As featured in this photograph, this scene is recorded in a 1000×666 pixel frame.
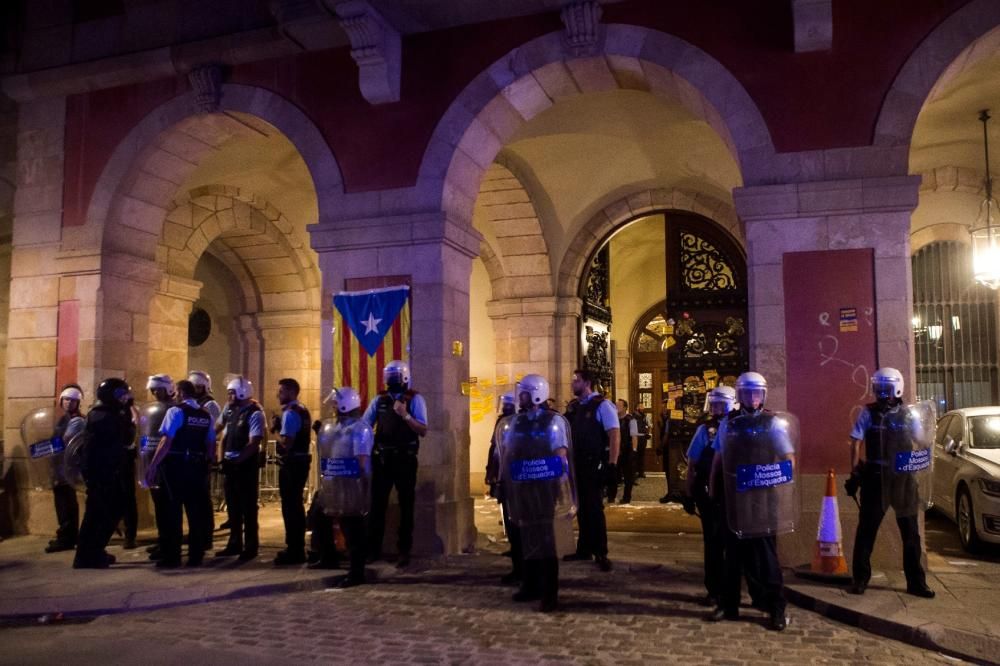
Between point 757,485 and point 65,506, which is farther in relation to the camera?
point 65,506

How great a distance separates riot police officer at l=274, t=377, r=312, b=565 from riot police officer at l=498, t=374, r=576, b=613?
2.33 metres

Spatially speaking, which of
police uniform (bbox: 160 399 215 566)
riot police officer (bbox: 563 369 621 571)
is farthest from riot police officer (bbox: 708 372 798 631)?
police uniform (bbox: 160 399 215 566)

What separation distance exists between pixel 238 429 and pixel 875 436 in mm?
5265

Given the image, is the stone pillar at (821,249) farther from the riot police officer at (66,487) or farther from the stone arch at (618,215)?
the riot police officer at (66,487)

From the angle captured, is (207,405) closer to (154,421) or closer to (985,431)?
(154,421)

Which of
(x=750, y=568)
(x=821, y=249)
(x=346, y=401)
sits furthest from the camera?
(x=821, y=249)

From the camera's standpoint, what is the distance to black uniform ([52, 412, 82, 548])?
8.70 meters

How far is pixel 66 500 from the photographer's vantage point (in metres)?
8.85

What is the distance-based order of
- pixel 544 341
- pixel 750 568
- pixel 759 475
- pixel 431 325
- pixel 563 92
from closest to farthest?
pixel 759 475 → pixel 750 568 → pixel 431 325 → pixel 563 92 → pixel 544 341

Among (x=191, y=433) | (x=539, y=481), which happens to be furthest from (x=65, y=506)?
(x=539, y=481)

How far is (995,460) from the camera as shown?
27.4 feet

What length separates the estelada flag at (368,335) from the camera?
328 inches

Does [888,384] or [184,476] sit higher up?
[888,384]

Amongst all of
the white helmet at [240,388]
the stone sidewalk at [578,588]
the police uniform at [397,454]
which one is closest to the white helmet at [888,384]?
the stone sidewalk at [578,588]
